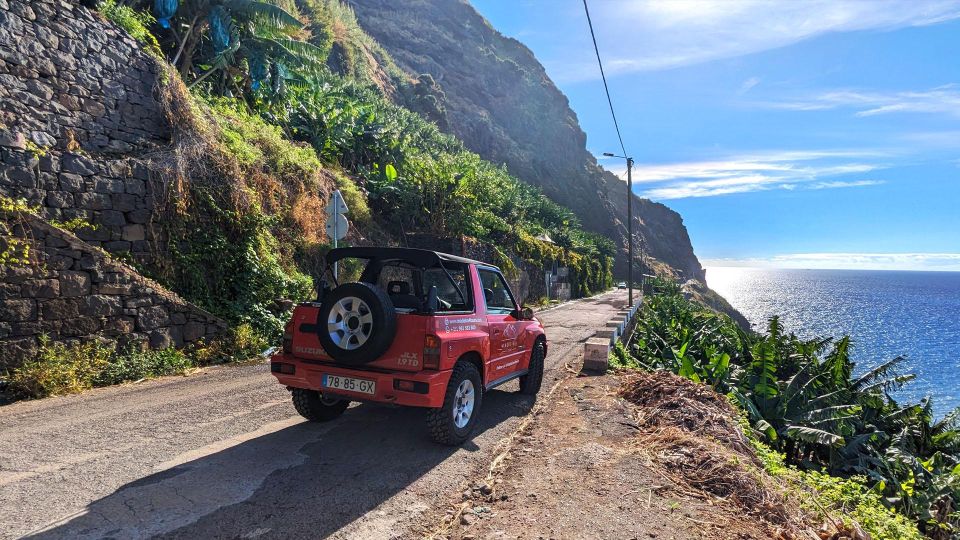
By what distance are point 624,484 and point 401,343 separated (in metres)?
2.36

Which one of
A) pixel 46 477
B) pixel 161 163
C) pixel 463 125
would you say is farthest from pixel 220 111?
pixel 463 125

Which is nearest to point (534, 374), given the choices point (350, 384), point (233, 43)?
point (350, 384)

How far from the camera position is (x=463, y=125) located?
65.5 metres

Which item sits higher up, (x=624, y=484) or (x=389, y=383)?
(x=389, y=383)

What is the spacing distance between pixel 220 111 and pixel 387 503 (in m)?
14.0

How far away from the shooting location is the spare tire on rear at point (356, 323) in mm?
4645

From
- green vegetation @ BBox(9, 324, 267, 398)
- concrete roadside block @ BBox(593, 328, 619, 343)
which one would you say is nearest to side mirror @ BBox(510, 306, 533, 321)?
concrete roadside block @ BBox(593, 328, 619, 343)

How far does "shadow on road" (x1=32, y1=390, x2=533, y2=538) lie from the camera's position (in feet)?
11.0

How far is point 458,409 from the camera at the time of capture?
5.22 metres

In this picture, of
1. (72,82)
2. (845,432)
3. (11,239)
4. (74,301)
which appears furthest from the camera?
(845,432)

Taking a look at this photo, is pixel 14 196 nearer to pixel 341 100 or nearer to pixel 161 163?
pixel 161 163

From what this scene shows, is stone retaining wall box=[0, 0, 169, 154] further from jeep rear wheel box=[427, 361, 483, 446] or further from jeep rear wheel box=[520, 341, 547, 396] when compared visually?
jeep rear wheel box=[520, 341, 547, 396]

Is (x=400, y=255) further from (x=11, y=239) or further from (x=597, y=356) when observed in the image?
(x=11, y=239)

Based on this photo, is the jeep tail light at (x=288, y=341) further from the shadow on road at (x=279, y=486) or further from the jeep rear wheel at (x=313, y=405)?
the shadow on road at (x=279, y=486)
